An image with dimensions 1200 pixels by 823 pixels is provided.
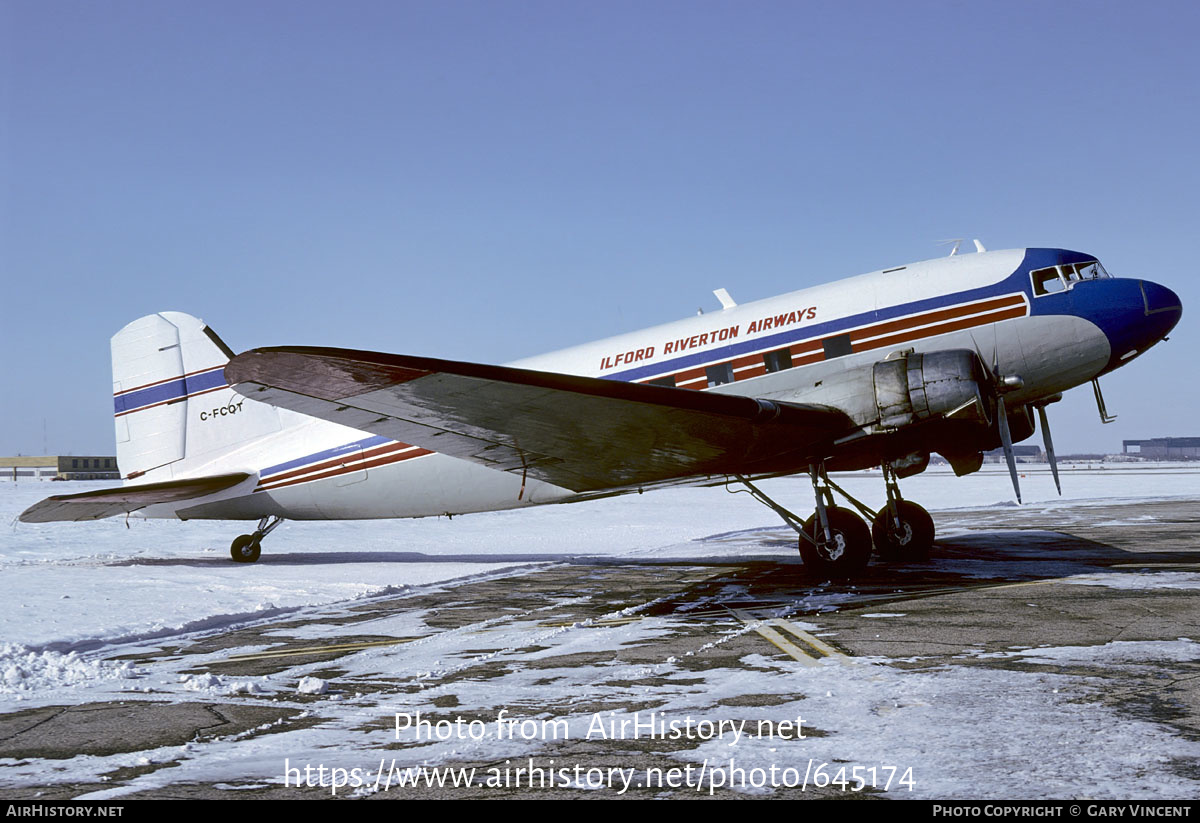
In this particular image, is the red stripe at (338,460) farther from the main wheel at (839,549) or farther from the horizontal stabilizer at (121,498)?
the main wheel at (839,549)

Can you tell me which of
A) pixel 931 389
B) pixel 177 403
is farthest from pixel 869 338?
pixel 177 403

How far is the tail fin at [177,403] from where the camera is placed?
19609 mm

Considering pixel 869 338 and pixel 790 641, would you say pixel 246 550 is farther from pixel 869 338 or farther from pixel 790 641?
pixel 790 641

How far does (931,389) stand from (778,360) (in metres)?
2.86

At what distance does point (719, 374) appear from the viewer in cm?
1512

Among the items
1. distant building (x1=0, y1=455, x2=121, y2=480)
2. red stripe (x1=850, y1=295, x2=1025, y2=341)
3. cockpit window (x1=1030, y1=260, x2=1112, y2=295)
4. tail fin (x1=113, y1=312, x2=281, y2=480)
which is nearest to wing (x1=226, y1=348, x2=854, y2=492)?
red stripe (x1=850, y1=295, x2=1025, y2=341)

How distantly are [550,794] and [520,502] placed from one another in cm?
1195

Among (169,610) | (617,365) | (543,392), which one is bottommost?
(169,610)

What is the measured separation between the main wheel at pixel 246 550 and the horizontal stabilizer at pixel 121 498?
1342 mm

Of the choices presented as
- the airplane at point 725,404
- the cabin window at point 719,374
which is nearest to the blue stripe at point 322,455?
the airplane at point 725,404

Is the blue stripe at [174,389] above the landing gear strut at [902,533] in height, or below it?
above

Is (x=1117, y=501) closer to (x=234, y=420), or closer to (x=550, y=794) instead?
(x=234, y=420)

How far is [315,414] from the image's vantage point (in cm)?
1109

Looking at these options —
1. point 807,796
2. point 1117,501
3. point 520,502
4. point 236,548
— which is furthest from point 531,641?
point 1117,501
